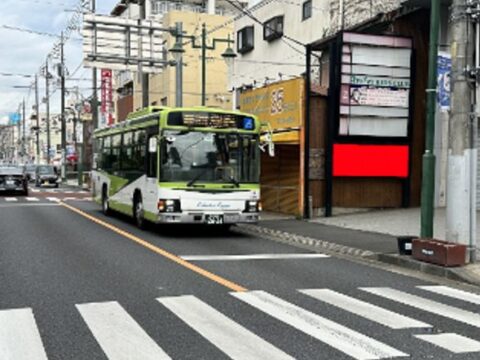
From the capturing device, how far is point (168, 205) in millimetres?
13820

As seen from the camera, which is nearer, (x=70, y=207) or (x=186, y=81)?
(x=70, y=207)

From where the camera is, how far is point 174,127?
1409 centimetres

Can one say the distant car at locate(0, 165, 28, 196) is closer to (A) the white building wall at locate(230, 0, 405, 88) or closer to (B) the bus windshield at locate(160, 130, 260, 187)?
(A) the white building wall at locate(230, 0, 405, 88)

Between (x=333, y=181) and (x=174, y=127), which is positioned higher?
(x=174, y=127)

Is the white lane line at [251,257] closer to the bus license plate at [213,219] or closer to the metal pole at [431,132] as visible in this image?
the metal pole at [431,132]

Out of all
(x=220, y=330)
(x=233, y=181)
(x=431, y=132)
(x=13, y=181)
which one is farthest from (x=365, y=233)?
(x=13, y=181)

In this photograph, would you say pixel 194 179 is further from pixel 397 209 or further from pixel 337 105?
pixel 397 209

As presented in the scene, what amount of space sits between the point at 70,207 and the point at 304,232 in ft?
40.0

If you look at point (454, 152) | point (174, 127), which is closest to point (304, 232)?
point (174, 127)

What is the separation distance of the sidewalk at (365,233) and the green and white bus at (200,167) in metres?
1.63

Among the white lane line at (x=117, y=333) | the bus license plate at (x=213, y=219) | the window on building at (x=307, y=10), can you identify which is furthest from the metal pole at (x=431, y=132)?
the window on building at (x=307, y=10)

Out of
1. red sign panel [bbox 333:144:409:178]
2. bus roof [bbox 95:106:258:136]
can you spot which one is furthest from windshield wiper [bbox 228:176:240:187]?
red sign panel [bbox 333:144:409:178]

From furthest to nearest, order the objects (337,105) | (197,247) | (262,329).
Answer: (337,105) → (197,247) → (262,329)

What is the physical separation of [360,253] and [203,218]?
388 centimetres
